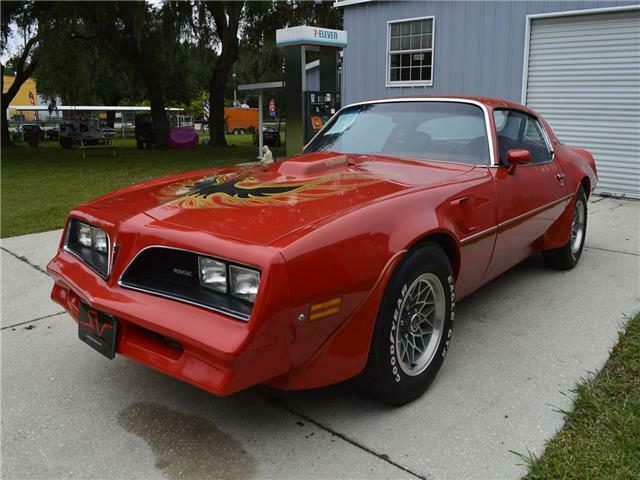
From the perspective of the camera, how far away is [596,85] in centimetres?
929

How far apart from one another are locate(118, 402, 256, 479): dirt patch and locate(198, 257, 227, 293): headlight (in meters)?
0.71

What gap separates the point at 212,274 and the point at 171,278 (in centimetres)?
28

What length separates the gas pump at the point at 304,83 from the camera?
10578mm

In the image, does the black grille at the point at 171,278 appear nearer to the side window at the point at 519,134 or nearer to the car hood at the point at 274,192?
the car hood at the point at 274,192

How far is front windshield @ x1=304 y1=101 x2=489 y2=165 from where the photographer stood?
3.62 m

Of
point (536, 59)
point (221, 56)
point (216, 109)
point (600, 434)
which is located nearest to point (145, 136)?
point (216, 109)

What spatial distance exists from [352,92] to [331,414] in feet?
36.4

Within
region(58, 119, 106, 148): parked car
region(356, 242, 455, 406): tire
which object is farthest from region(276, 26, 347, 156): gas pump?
region(58, 119, 106, 148): parked car

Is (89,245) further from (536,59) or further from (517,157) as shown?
→ (536,59)

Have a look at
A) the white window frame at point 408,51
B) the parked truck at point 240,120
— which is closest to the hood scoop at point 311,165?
the white window frame at point 408,51

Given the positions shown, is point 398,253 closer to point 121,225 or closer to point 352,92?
point 121,225

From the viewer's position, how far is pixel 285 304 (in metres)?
2.00

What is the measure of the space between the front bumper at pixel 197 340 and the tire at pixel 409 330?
1.64 ft

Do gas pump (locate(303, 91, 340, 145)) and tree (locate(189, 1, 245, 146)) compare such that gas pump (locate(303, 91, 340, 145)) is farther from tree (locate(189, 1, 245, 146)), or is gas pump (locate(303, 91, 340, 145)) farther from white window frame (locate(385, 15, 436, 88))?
tree (locate(189, 1, 245, 146))
